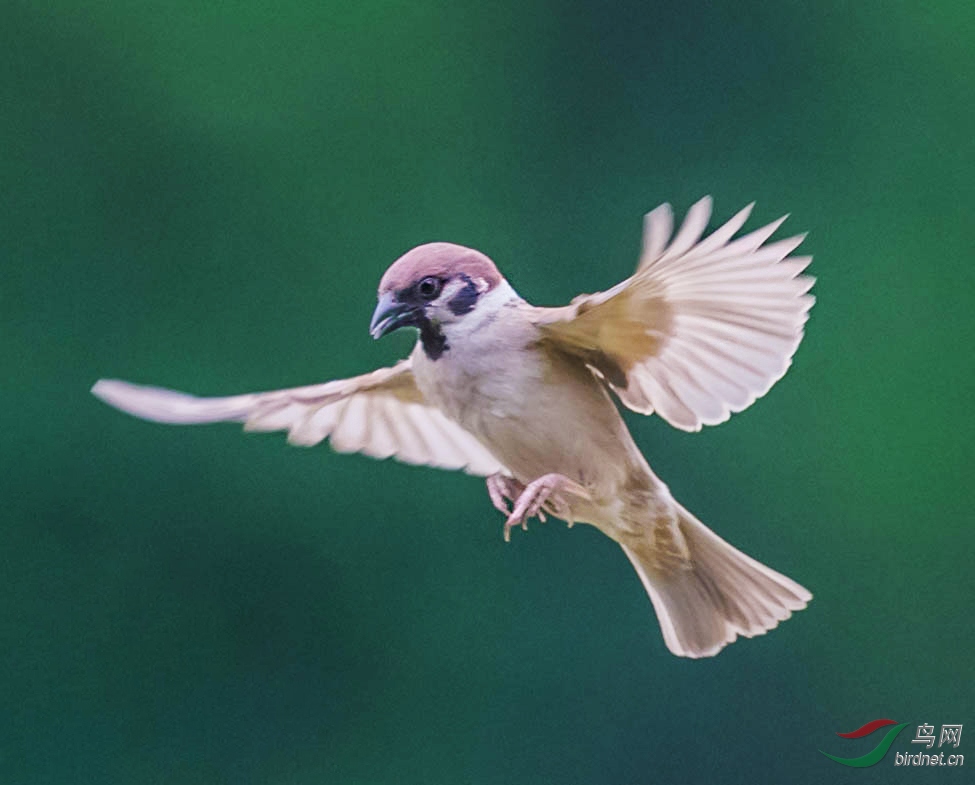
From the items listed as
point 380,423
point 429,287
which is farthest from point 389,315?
point 380,423

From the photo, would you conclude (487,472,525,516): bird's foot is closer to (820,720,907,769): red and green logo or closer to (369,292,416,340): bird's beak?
(369,292,416,340): bird's beak

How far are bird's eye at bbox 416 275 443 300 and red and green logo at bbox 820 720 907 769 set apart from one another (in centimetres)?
109

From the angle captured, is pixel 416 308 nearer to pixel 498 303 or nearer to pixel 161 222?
pixel 498 303

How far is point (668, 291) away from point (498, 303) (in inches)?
5.4

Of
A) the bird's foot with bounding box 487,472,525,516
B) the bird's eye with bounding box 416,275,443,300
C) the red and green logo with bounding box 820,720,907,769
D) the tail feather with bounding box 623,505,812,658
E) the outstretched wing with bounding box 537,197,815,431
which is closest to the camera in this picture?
the outstretched wing with bounding box 537,197,815,431

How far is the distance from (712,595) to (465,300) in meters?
0.44

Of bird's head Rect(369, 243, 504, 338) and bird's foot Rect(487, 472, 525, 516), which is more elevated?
bird's head Rect(369, 243, 504, 338)

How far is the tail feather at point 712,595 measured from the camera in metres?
1.29

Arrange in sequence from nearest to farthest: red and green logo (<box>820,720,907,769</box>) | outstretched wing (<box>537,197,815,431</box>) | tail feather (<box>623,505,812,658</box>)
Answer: outstretched wing (<box>537,197,815,431</box>) → tail feather (<box>623,505,812,658</box>) → red and green logo (<box>820,720,907,769</box>)

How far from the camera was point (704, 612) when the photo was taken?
4.36 ft

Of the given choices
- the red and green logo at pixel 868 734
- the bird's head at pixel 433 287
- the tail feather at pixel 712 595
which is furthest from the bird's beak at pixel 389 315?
the red and green logo at pixel 868 734

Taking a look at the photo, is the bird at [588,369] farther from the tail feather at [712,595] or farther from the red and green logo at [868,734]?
the red and green logo at [868,734]

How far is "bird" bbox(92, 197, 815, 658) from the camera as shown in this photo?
99 cm

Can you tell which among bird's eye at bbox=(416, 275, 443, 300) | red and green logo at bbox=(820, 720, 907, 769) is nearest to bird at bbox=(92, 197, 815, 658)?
bird's eye at bbox=(416, 275, 443, 300)
